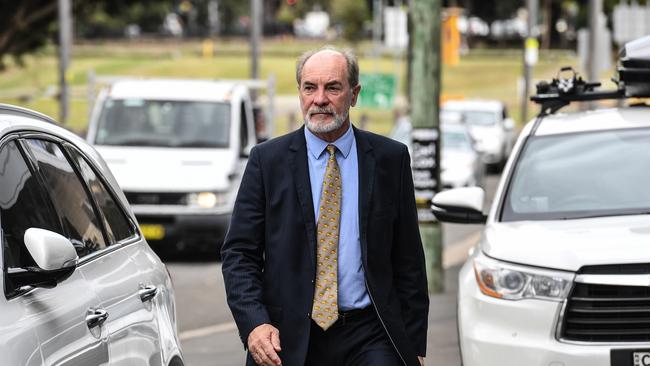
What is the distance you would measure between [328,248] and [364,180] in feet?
0.92

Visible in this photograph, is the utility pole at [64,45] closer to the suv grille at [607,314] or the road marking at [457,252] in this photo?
the road marking at [457,252]

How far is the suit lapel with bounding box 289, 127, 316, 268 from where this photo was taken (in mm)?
5020

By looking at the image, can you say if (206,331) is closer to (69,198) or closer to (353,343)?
(69,198)

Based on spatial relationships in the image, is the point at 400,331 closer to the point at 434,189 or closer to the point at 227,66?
the point at 434,189

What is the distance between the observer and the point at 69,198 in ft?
17.2

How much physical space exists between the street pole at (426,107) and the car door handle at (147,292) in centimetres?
761

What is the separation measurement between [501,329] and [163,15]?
12286cm

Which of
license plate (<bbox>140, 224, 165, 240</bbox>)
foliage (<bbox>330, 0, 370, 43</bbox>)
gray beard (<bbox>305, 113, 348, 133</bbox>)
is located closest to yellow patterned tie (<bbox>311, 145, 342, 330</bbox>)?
gray beard (<bbox>305, 113, 348, 133</bbox>)

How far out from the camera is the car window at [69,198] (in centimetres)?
507

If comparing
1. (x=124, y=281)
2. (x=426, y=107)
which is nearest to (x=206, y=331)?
(x=426, y=107)

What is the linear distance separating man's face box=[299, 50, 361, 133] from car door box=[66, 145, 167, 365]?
0.89 m

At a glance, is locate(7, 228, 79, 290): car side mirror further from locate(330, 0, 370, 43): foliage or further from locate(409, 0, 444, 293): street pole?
locate(330, 0, 370, 43): foliage

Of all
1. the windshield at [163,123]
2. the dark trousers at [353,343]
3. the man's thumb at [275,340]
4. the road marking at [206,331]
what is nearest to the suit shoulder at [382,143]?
the dark trousers at [353,343]

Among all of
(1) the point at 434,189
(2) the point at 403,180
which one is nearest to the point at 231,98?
(1) the point at 434,189
